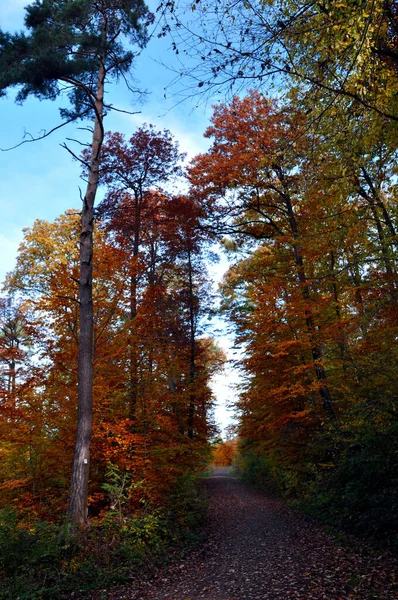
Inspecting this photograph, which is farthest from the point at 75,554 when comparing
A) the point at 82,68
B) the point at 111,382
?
the point at 82,68

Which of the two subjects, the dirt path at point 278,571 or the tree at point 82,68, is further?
the tree at point 82,68

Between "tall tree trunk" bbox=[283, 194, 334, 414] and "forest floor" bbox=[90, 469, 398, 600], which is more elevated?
"tall tree trunk" bbox=[283, 194, 334, 414]

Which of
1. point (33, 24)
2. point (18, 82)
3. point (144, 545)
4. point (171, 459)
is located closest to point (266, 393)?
point (171, 459)

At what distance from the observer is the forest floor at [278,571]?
472 centimetres

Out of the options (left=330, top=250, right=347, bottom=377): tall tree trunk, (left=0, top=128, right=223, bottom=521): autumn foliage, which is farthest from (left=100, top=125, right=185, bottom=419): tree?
(left=330, top=250, right=347, bottom=377): tall tree trunk

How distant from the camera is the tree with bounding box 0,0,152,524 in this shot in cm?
706

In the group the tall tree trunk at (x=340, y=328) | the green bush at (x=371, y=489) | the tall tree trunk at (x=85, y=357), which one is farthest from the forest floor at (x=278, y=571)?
the tall tree trunk at (x=340, y=328)

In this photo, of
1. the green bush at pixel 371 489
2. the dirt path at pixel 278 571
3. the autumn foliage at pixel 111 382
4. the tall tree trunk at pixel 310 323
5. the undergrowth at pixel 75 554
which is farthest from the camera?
the tall tree trunk at pixel 310 323

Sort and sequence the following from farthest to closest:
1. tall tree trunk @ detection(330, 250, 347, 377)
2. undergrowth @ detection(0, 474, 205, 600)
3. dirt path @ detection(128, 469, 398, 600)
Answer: tall tree trunk @ detection(330, 250, 347, 377) → undergrowth @ detection(0, 474, 205, 600) → dirt path @ detection(128, 469, 398, 600)

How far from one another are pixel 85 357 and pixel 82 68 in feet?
20.4

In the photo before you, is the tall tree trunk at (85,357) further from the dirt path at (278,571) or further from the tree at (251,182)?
the tree at (251,182)

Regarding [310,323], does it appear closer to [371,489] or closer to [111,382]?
[371,489]

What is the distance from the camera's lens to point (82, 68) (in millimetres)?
8039

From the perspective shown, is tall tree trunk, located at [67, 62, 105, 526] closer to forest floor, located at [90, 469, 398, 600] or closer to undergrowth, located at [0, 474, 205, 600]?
undergrowth, located at [0, 474, 205, 600]
